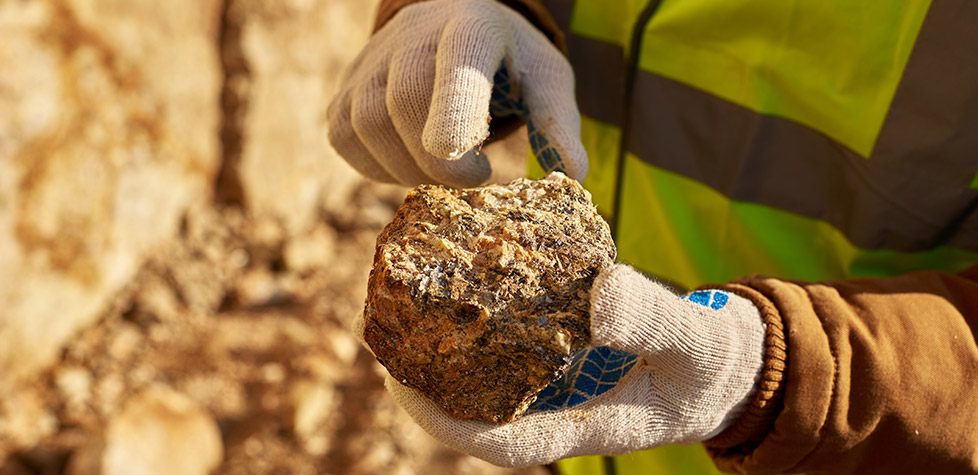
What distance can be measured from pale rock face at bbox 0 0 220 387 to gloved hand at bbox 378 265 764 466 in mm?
1731

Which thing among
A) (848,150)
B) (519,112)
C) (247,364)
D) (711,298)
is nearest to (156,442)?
(247,364)

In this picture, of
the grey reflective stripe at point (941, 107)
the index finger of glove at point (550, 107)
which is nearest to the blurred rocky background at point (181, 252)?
the index finger of glove at point (550, 107)

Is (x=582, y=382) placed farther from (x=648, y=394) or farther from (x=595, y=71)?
(x=595, y=71)

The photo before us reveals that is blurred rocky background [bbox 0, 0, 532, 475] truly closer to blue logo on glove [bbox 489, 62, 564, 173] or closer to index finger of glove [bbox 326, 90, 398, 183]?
index finger of glove [bbox 326, 90, 398, 183]

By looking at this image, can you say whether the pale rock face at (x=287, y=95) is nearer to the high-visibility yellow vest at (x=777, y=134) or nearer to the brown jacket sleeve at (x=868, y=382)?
the high-visibility yellow vest at (x=777, y=134)

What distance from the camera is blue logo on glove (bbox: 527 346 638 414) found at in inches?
48.9

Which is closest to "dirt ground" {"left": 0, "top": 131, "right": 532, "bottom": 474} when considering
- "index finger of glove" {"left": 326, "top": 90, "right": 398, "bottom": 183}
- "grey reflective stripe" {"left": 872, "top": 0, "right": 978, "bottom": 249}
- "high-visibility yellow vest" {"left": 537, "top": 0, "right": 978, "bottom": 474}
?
"high-visibility yellow vest" {"left": 537, "top": 0, "right": 978, "bottom": 474}

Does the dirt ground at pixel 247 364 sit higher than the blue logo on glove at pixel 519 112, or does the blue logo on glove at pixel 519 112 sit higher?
the blue logo on glove at pixel 519 112

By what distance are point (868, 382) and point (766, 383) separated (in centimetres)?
15

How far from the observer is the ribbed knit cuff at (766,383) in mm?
1155

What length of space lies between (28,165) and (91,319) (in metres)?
0.65

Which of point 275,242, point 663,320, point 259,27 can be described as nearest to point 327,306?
point 275,242

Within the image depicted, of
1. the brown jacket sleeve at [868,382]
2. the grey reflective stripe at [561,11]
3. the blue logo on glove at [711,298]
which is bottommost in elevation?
the brown jacket sleeve at [868,382]

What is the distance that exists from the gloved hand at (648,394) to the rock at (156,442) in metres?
1.41
